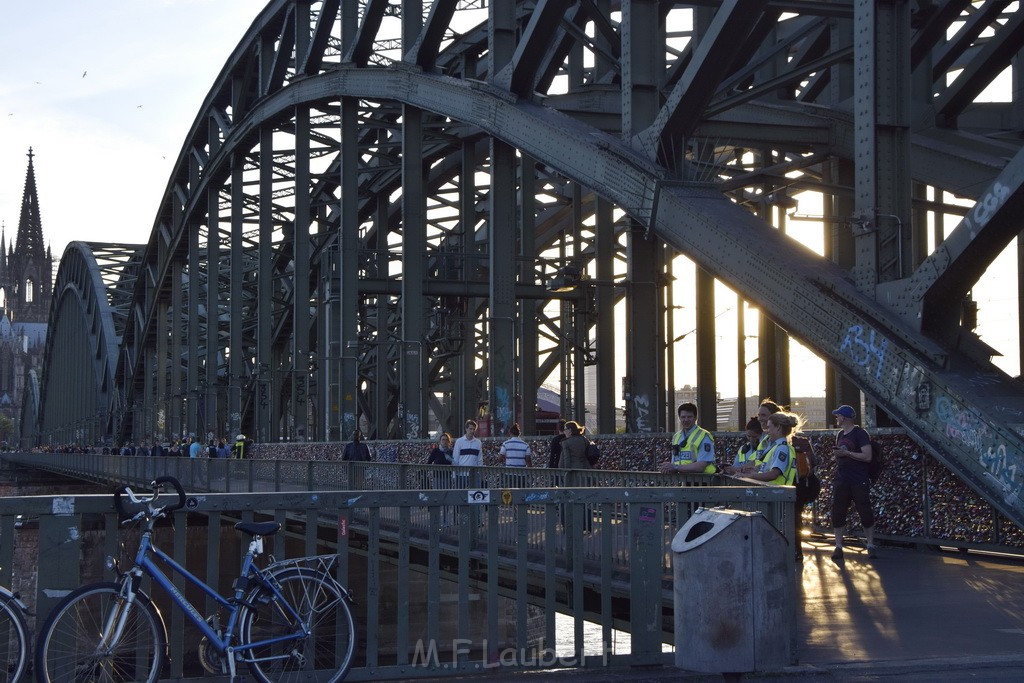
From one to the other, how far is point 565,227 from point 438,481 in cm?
2719

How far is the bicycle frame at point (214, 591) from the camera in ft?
22.9

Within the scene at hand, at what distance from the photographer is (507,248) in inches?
1030

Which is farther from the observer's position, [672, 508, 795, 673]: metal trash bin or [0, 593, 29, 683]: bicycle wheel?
[672, 508, 795, 673]: metal trash bin

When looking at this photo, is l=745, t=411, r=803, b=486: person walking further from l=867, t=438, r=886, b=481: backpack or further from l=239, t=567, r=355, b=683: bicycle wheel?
l=239, t=567, r=355, b=683: bicycle wheel

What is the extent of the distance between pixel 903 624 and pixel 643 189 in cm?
924

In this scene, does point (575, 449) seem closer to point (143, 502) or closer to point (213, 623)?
point (213, 623)

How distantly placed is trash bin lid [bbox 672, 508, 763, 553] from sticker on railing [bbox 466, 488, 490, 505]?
105 cm

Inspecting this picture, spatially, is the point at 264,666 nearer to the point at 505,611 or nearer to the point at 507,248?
the point at 505,611

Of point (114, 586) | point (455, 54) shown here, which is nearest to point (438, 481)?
point (114, 586)

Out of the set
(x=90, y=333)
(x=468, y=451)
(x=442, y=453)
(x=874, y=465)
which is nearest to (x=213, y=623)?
(x=874, y=465)

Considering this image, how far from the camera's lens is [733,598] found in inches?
290

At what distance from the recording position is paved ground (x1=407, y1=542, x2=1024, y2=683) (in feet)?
24.5

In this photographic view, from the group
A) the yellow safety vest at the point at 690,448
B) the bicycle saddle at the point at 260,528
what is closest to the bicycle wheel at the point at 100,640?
the bicycle saddle at the point at 260,528

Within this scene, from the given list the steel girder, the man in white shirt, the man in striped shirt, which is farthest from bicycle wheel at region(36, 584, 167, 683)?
the steel girder
